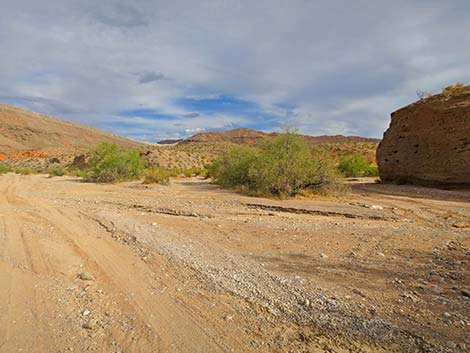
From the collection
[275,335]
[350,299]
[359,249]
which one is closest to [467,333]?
[350,299]

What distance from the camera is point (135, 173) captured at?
2578cm

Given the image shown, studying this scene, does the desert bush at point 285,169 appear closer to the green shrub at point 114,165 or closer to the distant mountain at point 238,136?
the green shrub at point 114,165

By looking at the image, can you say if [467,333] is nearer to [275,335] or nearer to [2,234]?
[275,335]

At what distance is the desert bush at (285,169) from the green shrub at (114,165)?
1056 cm

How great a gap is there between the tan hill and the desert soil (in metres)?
80.4

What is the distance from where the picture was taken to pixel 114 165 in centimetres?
2473

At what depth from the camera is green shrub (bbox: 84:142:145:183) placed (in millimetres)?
24469

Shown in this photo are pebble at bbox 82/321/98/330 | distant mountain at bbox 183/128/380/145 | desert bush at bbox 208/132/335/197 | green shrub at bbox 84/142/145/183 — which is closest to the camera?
pebble at bbox 82/321/98/330

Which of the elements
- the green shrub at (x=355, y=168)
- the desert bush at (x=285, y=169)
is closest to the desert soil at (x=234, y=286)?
the desert bush at (x=285, y=169)

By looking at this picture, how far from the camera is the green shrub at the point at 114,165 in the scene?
24.5m

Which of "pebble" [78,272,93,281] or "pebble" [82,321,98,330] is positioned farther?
"pebble" [78,272,93,281]

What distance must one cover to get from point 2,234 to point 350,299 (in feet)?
23.2

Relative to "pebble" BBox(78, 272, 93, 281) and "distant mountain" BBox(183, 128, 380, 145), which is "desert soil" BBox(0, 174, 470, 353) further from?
"distant mountain" BBox(183, 128, 380, 145)

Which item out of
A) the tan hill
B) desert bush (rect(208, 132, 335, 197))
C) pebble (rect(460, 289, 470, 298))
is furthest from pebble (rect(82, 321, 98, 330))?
the tan hill
